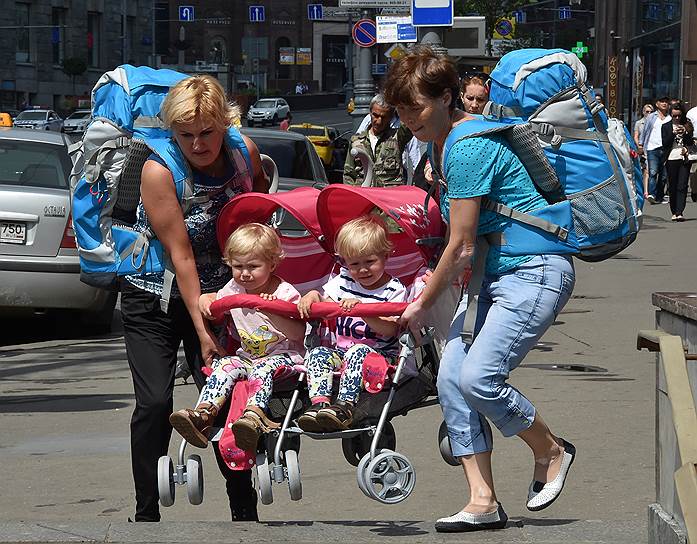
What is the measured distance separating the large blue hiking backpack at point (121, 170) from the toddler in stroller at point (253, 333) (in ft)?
0.86

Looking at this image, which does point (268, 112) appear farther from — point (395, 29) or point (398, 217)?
point (398, 217)

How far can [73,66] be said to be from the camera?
91625mm

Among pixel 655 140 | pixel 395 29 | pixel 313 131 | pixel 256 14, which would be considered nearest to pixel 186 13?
pixel 256 14

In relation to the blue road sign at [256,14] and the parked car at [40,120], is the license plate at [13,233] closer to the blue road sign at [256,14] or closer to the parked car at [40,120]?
the parked car at [40,120]

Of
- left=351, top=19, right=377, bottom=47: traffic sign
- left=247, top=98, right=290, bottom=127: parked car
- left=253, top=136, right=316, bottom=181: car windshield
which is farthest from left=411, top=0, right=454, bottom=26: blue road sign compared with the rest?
left=247, top=98, right=290, bottom=127: parked car

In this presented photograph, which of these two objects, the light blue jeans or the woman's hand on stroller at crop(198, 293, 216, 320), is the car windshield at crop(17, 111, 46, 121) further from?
the light blue jeans

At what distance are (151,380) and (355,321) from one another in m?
0.81

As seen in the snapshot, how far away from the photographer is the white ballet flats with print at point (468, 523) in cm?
514

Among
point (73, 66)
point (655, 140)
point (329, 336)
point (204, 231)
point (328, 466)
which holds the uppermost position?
point (73, 66)

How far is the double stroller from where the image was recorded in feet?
16.6

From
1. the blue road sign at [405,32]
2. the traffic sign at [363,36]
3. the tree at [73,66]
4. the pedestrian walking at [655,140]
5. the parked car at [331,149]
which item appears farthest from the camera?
the tree at [73,66]

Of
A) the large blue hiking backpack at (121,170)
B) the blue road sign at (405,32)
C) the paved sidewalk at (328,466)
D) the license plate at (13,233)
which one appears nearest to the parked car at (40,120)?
the blue road sign at (405,32)

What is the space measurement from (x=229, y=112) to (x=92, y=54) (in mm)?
95757

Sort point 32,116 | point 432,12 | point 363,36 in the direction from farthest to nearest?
point 32,116, point 363,36, point 432,12
